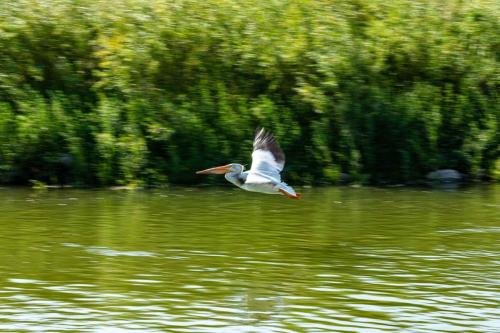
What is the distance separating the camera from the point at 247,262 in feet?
45.7

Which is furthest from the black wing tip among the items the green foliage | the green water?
the green foliage

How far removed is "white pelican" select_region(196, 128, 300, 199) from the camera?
600 inches

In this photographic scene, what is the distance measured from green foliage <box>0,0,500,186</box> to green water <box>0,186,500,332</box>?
69.4 inches

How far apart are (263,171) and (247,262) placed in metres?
1.83

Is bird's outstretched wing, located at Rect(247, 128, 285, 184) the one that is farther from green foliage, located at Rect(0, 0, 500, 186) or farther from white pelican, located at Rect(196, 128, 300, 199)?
green foliage, located at Rect(0, 0, 500, 186)

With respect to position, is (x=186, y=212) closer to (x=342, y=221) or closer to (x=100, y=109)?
(x=342, y=221)

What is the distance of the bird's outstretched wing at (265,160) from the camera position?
15.3 metres

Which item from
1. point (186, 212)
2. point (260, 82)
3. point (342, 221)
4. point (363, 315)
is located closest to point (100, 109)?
point (260, 82)

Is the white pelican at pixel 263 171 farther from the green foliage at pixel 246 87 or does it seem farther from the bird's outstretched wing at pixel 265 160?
the green foliage at pixel 246 87

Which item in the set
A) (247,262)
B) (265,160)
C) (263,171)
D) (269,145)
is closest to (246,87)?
(269,145)

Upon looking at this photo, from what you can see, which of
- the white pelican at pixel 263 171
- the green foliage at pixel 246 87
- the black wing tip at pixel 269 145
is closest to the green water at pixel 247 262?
the white pelican at pixel 263 171

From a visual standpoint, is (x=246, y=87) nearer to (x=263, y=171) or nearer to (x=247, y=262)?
(x=263, y=171)

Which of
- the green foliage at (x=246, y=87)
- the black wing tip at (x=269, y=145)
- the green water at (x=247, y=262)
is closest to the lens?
the green water at (x=247, y=262)

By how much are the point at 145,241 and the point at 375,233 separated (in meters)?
3.18
